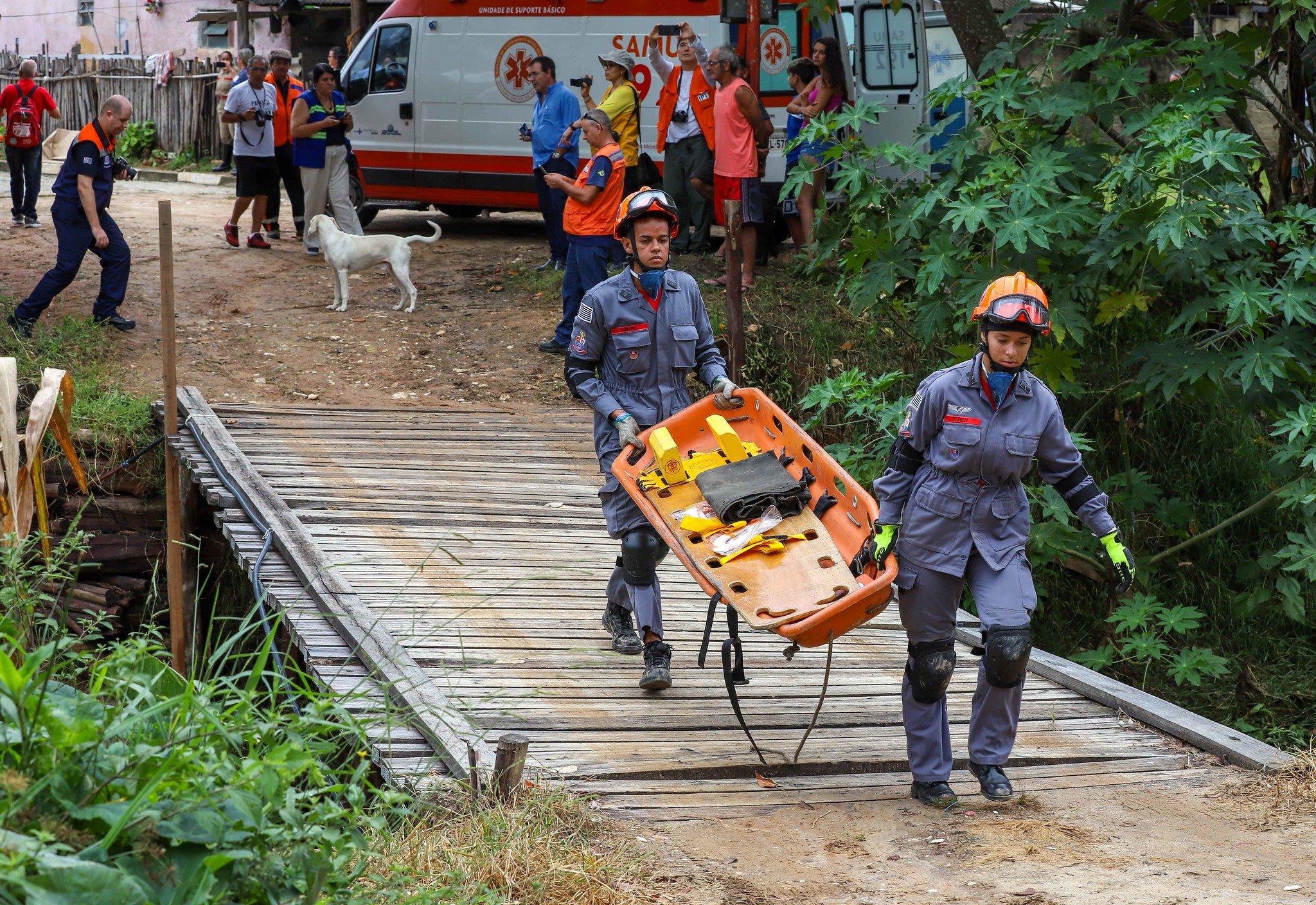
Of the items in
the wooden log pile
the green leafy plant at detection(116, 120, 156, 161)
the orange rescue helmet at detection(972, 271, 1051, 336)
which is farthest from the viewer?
the green leafy plant at detection(116, 120, 156, 161)

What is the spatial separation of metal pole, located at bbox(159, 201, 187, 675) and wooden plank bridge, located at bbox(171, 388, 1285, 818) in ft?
0.66

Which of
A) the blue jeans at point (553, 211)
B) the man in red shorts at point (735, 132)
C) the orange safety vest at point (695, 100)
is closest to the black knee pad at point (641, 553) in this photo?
the man in red shorts at point (735, 132)

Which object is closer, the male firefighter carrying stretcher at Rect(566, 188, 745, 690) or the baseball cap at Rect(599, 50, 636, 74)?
the male firefighter carrying stretcher at Rect(566, 188, 745, 690)

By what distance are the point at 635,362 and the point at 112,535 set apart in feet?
18.5

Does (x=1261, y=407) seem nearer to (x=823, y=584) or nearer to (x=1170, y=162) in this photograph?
(x=1170, y=162)

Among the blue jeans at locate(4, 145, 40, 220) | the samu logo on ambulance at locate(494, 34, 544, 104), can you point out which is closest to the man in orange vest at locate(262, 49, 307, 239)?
the samu logo on ambulance at locate(494, 34, 544, 104)

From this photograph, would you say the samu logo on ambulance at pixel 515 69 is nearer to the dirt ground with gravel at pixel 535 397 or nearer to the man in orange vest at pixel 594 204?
the dirt ground with gravel at pixel 535 397

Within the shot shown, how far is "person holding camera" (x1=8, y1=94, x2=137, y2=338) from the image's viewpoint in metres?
10.5

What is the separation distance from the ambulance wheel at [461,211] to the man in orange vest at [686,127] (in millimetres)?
3072

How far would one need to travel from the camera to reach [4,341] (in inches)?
419

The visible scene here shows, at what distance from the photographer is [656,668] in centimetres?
549

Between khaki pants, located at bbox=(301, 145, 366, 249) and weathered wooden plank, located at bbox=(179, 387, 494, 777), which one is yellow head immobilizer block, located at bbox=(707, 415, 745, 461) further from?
khaki pants, located at bbox=(301, 145, 366, 249)

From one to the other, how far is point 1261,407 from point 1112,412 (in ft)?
7.63

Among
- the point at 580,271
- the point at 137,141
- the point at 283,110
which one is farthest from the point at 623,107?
the point at 137,141
